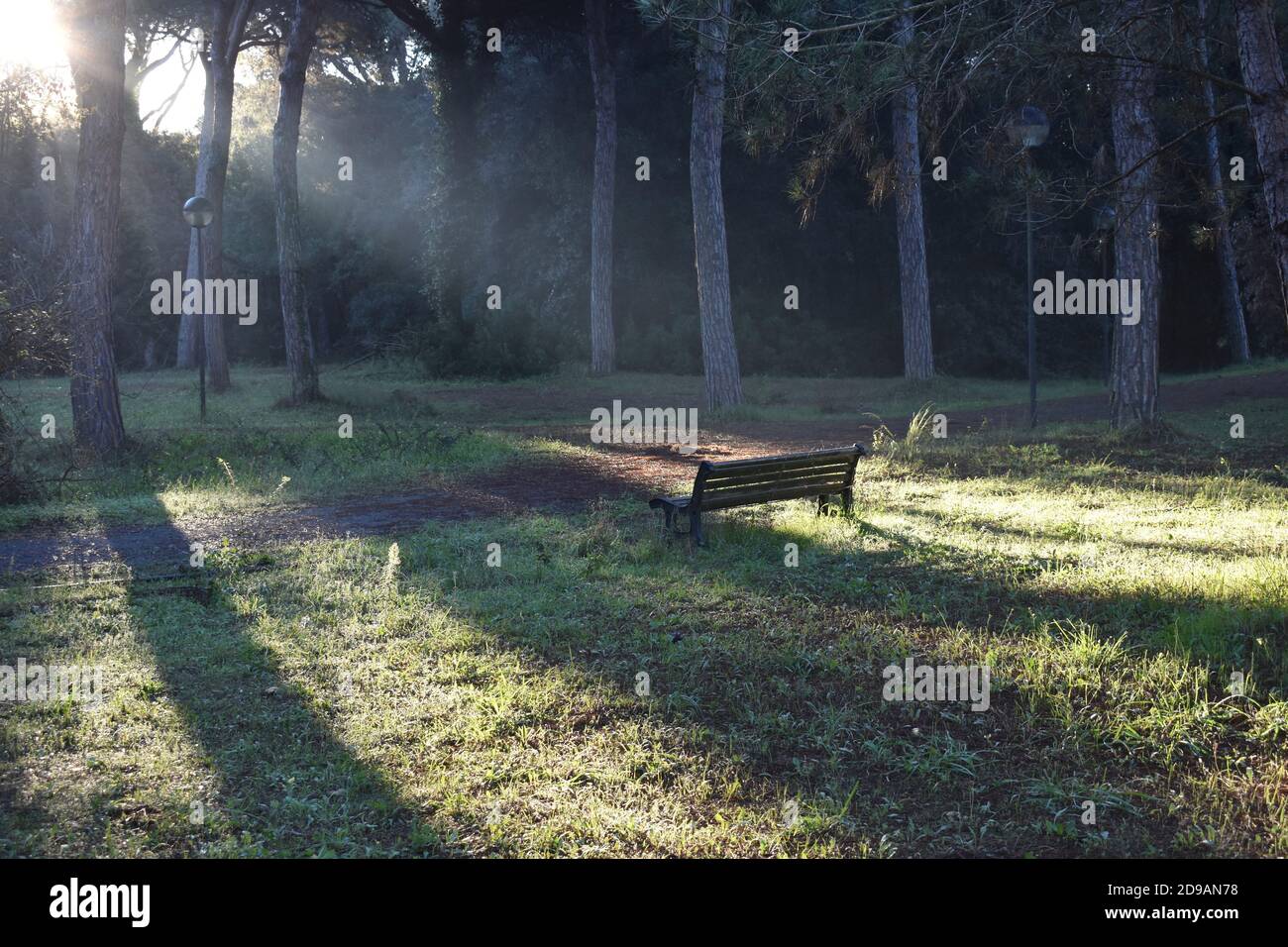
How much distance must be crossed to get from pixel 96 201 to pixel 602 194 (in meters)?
15.2

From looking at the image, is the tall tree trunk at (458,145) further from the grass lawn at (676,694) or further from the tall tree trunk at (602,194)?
the grass lawn at (676,694)

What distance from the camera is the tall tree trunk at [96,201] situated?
1301 cm

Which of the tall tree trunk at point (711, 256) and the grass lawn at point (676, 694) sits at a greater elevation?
the tall tree trunk at point (711, 256)

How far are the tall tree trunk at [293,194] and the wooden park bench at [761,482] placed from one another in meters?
13.7

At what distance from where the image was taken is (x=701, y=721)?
4.81 m

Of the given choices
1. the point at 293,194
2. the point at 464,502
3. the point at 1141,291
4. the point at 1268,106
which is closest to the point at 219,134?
the point at 293,194

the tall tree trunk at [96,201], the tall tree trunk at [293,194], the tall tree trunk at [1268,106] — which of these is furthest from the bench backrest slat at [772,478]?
the tall tree trunk at [293,194]

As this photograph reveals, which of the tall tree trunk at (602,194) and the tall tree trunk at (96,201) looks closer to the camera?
the tall tree trunk at (96,201)

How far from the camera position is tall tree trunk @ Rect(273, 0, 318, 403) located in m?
19.3

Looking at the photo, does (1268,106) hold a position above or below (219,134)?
below

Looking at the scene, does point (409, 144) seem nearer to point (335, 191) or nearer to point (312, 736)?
point (335, 191)

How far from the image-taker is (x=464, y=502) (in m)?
10.7

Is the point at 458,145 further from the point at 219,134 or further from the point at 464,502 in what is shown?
the point at 464,502

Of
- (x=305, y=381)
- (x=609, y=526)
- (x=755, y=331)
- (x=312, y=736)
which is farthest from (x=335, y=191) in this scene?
(x=312, y=736)
